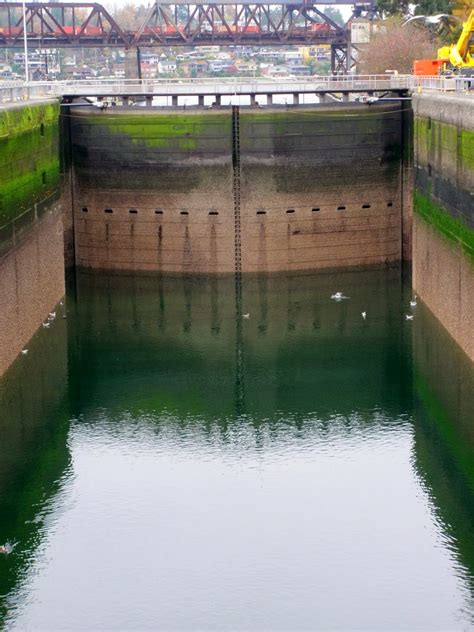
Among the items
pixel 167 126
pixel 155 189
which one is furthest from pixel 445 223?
pixel 167 126

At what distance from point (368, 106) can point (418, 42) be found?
1186 inches

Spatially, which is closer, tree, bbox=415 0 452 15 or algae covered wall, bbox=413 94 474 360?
algae covered wall, bbox=413 94 474 360

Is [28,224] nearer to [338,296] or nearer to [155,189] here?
[155,189]

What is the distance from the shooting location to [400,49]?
74.1 m

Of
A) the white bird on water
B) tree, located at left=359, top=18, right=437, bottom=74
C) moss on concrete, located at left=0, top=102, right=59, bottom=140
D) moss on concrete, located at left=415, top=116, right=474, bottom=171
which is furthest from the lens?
tree, located at left=359, top=18, right=437, bottom=74

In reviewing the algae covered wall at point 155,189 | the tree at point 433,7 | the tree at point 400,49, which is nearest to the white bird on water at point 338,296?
the algae covered wall at point 155,189

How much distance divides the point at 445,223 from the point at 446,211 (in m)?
0.34

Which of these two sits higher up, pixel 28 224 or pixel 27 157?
pixel 27 157

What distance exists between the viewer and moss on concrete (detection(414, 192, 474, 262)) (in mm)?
33200

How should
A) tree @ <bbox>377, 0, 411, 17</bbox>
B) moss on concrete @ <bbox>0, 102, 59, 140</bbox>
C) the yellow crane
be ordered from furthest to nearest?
tree @ <bbox>377, 0, 411, 17</bbox>
the yellow crane
moss on concrete @ <bbox>0, 102, 59, 140</bbox>

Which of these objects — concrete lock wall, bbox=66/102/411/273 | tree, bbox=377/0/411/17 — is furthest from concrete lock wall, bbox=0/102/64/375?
tree, bbox=377/0/411/17

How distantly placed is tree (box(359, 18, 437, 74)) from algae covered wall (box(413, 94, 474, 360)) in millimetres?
30396

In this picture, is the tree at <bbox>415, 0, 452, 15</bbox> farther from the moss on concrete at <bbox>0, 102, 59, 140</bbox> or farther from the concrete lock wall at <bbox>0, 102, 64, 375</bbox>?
→ the concrete lock wall at <bbox>0, 102, 64, 375</bbox>

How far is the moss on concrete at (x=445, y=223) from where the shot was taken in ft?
109
